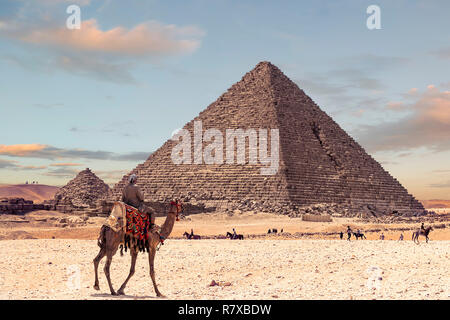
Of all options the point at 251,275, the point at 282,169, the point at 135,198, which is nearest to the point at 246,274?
the point at 251,275

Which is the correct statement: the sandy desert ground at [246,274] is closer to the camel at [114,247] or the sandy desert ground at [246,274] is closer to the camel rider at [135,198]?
the camel at [114,247]

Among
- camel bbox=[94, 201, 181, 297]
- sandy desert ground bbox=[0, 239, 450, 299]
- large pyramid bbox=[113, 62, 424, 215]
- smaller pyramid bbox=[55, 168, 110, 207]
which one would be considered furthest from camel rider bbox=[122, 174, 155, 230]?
smaller pyramid bbox=[55, 168, 110, 207]

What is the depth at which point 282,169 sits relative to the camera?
2704 inches

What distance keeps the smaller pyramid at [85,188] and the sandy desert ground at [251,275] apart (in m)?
64.6

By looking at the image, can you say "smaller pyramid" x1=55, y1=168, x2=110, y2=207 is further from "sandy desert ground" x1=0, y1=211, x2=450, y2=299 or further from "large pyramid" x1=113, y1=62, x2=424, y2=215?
"sandy desert ground" x1=0, y1=211, x2=450, y2=299

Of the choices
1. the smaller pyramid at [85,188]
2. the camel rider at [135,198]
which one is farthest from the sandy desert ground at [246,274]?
the smaller pyramid at [85,188]

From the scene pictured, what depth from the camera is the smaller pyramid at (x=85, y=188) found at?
80.3 metres

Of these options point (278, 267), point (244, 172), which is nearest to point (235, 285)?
point (278, 267)

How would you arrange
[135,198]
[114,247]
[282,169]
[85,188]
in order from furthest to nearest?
1. [85,188]
2. [282,169]
3. [135,198]
4. [114,247]

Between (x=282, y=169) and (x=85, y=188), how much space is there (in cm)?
2911

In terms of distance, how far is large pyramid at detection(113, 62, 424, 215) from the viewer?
222 feet

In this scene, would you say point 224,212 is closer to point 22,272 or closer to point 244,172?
point 244,172

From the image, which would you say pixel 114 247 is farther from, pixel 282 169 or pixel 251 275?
pixel 282 169
